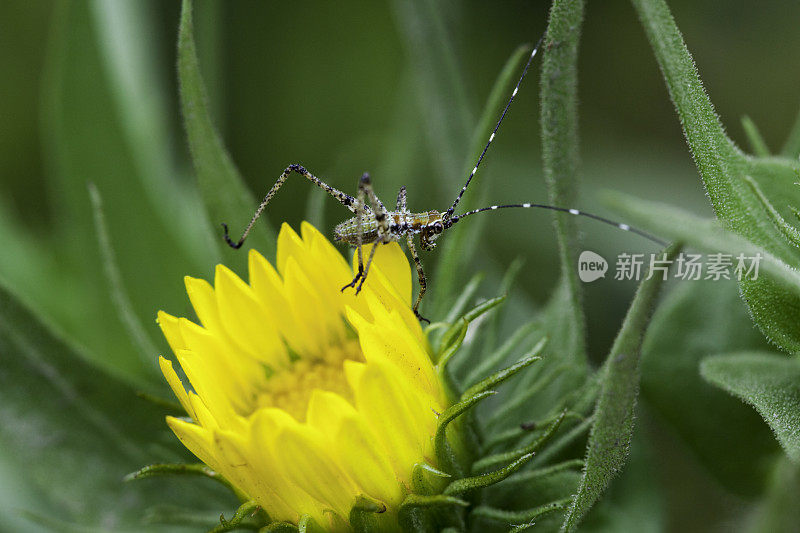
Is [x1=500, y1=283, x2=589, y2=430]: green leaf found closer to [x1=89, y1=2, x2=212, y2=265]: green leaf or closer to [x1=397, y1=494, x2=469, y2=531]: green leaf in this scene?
[x1=397, y1=494, x2=469, y2=531]: green leaf

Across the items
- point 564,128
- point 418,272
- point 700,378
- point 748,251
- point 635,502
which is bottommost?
point 635,502

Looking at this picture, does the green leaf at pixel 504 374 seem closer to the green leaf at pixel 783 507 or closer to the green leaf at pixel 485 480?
the green leaf at pixel 485 480

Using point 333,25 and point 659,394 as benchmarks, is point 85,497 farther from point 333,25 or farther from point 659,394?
point 333,25

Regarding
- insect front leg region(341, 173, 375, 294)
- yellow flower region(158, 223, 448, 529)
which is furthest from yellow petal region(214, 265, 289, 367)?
insect front leg region(341, 173, 375, 294)

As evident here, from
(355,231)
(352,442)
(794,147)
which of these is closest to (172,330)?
(352,442)

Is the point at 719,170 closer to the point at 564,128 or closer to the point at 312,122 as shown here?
the point at 564,128

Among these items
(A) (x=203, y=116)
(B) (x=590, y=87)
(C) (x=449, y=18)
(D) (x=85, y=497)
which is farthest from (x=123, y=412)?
(B) (x=590, y=87)

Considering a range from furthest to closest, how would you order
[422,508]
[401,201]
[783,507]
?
[401,201]
[422,508]
[783,507]

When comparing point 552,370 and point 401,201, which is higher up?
point 401,201
